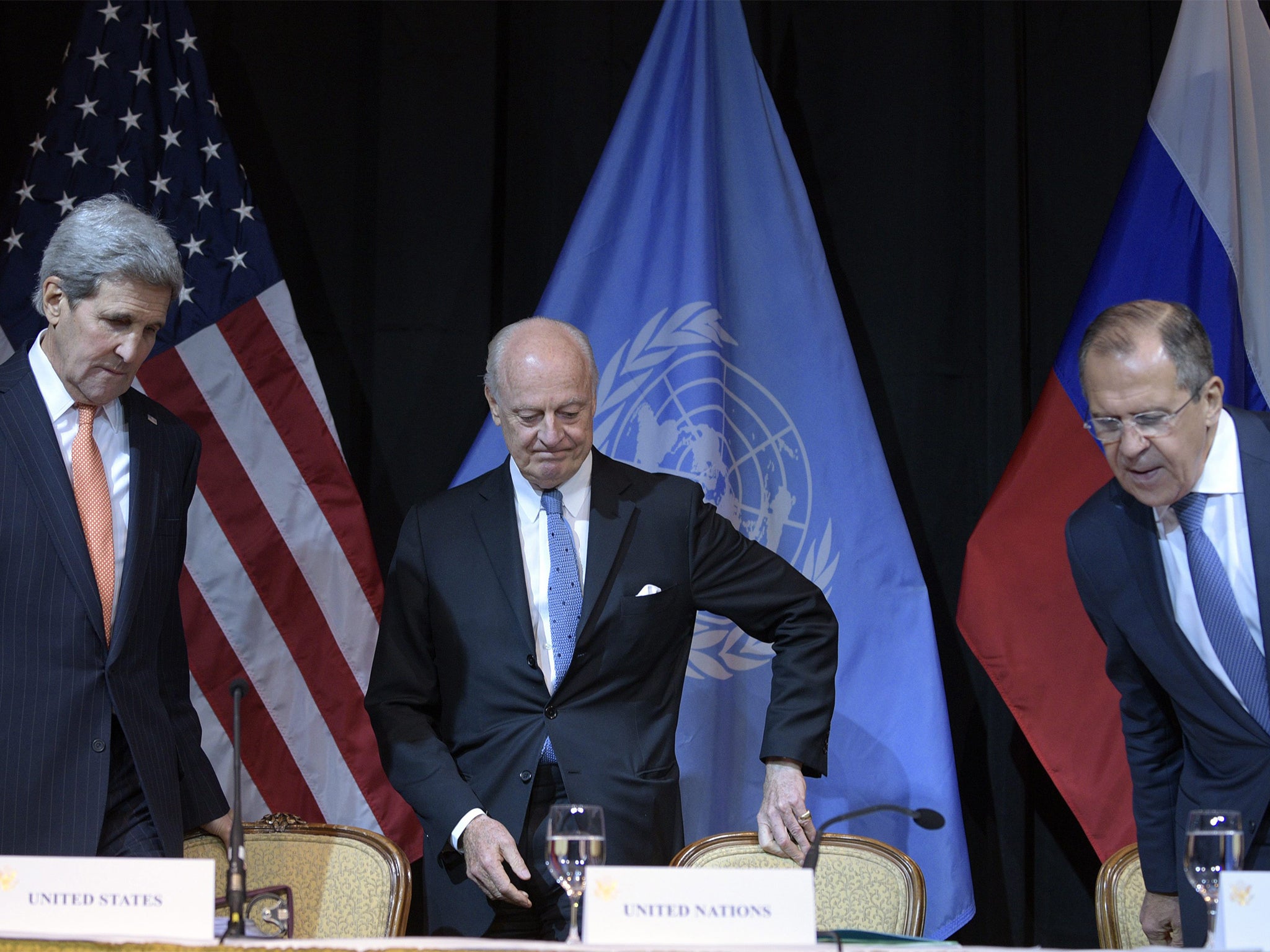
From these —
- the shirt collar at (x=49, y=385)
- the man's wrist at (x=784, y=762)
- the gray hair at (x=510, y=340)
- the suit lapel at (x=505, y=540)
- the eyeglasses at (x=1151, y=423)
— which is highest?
the gray hair at (x=510, y=340)

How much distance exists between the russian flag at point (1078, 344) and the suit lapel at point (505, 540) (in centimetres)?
133

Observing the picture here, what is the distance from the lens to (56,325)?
85.1 inches

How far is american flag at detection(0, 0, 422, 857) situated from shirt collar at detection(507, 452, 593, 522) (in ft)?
3.10

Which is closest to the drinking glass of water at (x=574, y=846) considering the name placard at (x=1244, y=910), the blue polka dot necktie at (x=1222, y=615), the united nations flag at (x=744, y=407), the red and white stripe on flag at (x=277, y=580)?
the name placard at (x=1244, y=910)

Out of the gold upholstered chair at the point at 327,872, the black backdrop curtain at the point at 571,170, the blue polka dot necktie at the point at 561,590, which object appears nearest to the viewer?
the gold upholstered chair at the point at 327,872

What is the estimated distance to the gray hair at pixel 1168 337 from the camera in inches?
80.1

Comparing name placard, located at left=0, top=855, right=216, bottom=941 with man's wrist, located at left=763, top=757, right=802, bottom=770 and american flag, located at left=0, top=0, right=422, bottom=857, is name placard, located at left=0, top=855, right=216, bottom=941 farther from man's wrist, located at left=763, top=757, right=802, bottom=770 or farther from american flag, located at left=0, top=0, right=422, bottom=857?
american flag, located at left=0, top=0, right=422, bottom=857

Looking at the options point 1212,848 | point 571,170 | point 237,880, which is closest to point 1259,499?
point 1212,848

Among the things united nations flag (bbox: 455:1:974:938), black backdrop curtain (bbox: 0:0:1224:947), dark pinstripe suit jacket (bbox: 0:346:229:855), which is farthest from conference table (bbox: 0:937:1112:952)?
black backdrop curtain (bbox: 0:0:1224:947)

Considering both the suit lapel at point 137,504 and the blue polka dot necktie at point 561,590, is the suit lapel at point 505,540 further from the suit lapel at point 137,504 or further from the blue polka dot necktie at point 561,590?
the suit lapel at point 137,504

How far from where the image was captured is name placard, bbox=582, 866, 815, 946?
5.27ft

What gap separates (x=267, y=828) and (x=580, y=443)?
946 millimetres

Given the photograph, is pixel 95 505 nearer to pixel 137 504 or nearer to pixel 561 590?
pixel 137 504

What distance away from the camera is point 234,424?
3.31 m
